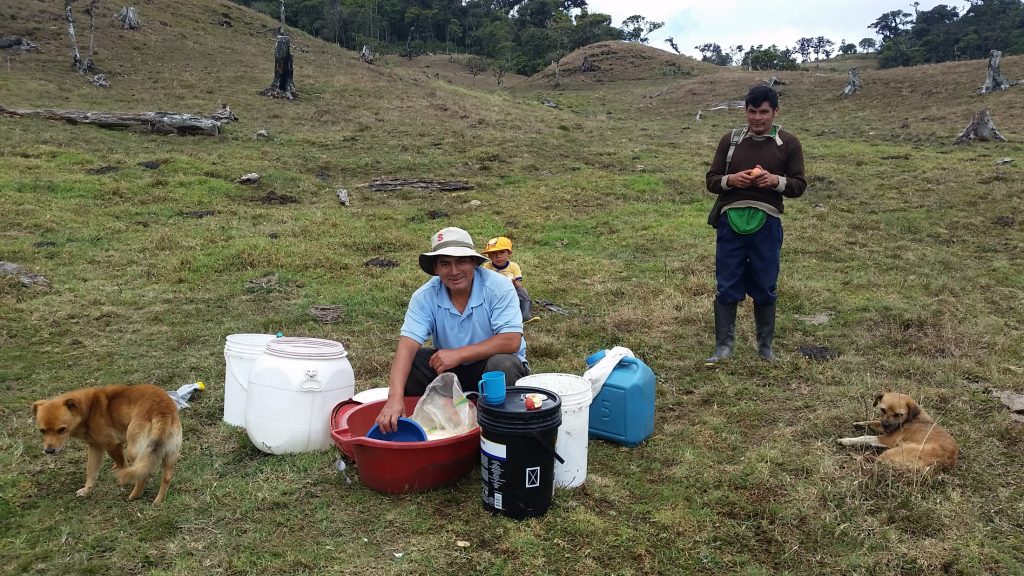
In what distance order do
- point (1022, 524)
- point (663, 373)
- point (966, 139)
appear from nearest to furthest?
1. point (1022, 524)
2. point (663, 373)
3. point (966, 139)

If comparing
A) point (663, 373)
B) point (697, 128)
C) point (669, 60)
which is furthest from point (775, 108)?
point (669, 60)

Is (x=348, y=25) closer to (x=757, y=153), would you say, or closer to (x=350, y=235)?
(x=350, y=235)

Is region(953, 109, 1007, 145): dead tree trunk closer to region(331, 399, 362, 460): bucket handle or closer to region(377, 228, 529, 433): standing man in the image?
region(377, 228, 529, 433): standing man

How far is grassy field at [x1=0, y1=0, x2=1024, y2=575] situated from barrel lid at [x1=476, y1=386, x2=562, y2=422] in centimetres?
55

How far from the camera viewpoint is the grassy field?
2947 millimetres

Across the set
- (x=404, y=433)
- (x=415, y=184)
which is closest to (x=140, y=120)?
(x=415, y=184)

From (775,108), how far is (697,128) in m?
20.9

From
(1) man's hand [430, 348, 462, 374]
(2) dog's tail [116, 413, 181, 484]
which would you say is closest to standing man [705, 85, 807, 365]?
(1) man's hand [430, 348, 462, 374]

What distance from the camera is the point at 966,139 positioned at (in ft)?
60.2

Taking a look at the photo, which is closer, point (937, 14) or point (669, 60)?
point (669, 60)

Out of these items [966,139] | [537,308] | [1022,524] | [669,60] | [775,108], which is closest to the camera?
[1022,524]

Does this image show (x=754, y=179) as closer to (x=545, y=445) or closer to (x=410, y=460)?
(x=545, y=445)

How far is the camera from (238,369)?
13.6 ft

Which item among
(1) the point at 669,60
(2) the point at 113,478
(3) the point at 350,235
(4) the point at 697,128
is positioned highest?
(1) the point at 669,60
